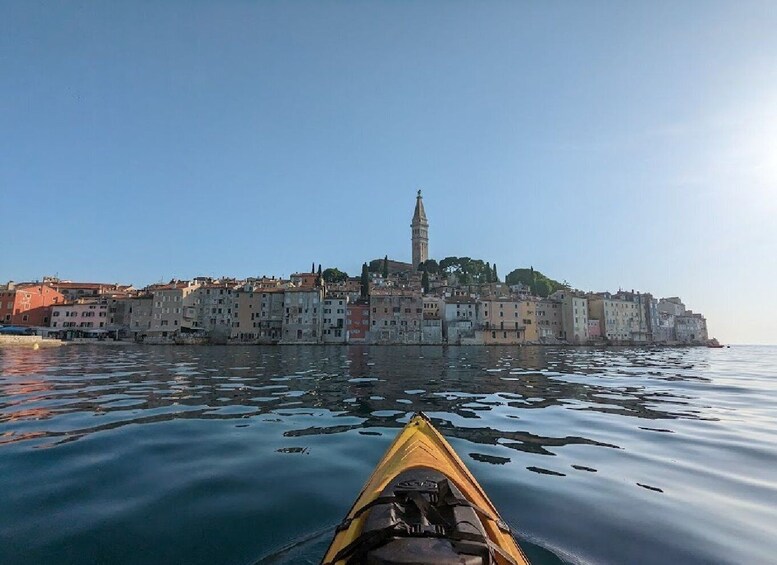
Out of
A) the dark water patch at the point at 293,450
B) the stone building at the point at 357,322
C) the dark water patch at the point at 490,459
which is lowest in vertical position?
the dark water patch at the point at 490,459

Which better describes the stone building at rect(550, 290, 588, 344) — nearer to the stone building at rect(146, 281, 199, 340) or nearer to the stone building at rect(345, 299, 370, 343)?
the stone building at rect(345, 299, 370, 343)

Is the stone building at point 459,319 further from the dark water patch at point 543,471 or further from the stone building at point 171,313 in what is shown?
the dark water patch at point 543,471

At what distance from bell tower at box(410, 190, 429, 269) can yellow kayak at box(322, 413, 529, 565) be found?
12915 centimetres

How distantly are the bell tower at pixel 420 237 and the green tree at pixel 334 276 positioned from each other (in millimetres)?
35648

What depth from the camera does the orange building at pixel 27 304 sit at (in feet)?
237

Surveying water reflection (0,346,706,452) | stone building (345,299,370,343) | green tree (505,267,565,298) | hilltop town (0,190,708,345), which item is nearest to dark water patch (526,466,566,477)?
water reflection (0,346,706,452)

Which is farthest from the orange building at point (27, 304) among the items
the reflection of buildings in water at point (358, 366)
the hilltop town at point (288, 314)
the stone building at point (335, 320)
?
the reflection of buildings in water at point (358, 366)

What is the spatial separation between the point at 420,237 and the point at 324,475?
131 meters

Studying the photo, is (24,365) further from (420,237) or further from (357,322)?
(420,237)

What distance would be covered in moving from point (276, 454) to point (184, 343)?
74.9 meters

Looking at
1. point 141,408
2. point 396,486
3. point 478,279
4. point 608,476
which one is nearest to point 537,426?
point 608,476

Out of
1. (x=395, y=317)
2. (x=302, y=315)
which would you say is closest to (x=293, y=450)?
(x=395, y=317)

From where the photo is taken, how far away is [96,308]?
261 ft

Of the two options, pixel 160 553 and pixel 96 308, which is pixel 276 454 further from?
pixel 96 308
